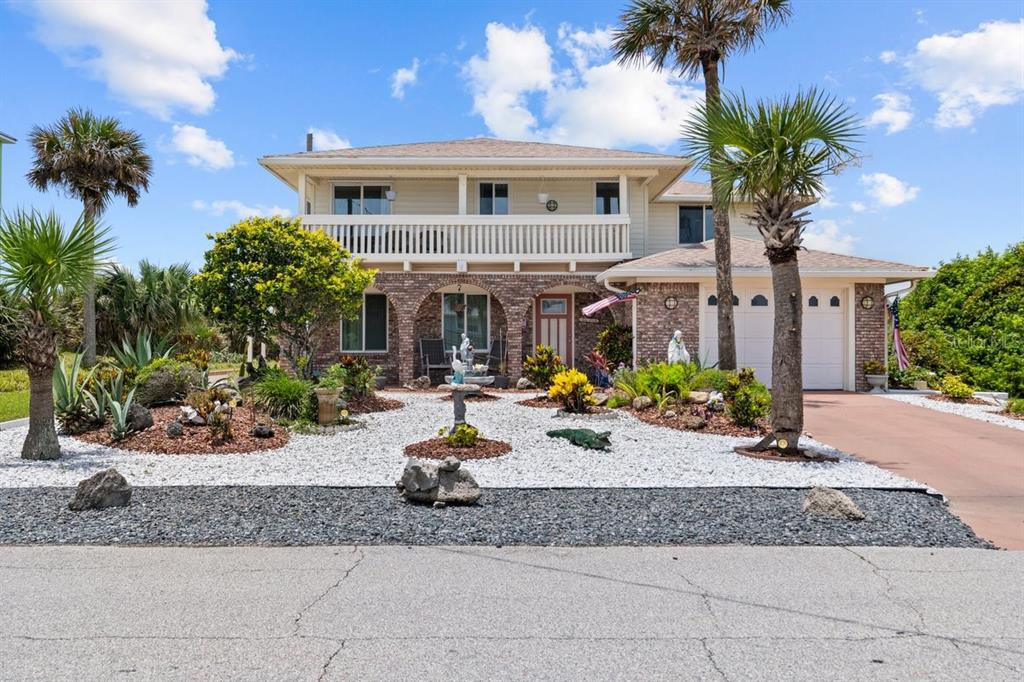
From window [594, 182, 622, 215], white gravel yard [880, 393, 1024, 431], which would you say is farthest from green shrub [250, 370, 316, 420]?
white gravel yard [880, 393, 1024, 431]

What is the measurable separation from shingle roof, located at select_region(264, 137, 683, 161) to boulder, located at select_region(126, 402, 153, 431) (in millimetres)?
9978

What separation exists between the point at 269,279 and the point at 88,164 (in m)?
13.2

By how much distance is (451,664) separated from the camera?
3287 millimetres

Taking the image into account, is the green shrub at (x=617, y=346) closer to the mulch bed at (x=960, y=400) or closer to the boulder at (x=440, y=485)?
the mulch bed at (x=960, y=400)

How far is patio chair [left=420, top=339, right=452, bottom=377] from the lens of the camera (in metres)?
18.8

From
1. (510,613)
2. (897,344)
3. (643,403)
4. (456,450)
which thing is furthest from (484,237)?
(510,613)

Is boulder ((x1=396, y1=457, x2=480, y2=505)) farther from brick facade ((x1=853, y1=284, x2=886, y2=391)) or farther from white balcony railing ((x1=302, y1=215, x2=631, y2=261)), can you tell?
brick facade ((x1=853, y1=284, x2=886, y2=391))

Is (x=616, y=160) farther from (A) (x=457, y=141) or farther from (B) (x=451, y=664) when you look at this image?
(B) (x=451, y=664)

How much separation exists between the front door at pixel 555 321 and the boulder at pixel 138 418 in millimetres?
11341

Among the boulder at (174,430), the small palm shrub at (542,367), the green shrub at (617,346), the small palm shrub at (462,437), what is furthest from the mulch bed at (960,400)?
the boulder at (174,430)

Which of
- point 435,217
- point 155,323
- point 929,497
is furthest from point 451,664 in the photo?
point 155,323

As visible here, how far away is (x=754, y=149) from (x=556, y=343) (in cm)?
1136

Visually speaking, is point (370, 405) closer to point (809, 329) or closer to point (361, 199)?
point (361, 199)

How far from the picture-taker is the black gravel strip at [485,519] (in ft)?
17.6
